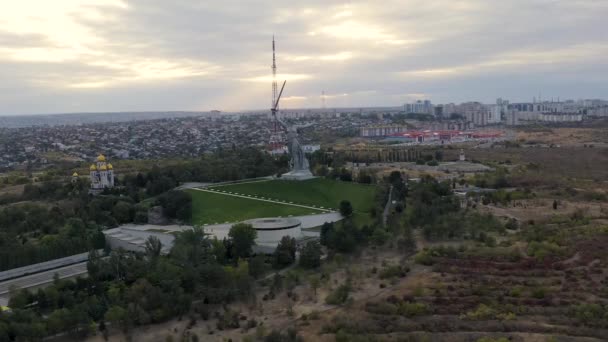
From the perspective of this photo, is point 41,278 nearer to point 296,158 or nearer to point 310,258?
point 310,258

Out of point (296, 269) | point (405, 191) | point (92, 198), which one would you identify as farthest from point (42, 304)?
point (405, 191)

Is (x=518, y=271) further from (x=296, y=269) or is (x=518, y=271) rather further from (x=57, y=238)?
(x=57, y=238)

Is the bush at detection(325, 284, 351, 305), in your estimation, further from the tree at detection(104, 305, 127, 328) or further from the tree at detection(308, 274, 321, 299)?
the tree at detection(104, 305, 127, 328)

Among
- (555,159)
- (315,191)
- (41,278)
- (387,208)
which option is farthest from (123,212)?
(555,159)

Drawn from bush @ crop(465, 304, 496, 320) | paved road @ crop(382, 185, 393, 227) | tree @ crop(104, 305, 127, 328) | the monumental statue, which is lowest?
bush @ crop(465, 304, 496, 320)

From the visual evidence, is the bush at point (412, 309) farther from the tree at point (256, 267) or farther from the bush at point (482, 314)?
the tree at point (256, 267)

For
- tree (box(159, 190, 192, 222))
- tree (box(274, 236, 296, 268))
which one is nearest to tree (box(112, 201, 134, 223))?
tree (box(159, 190, 192, 222))
